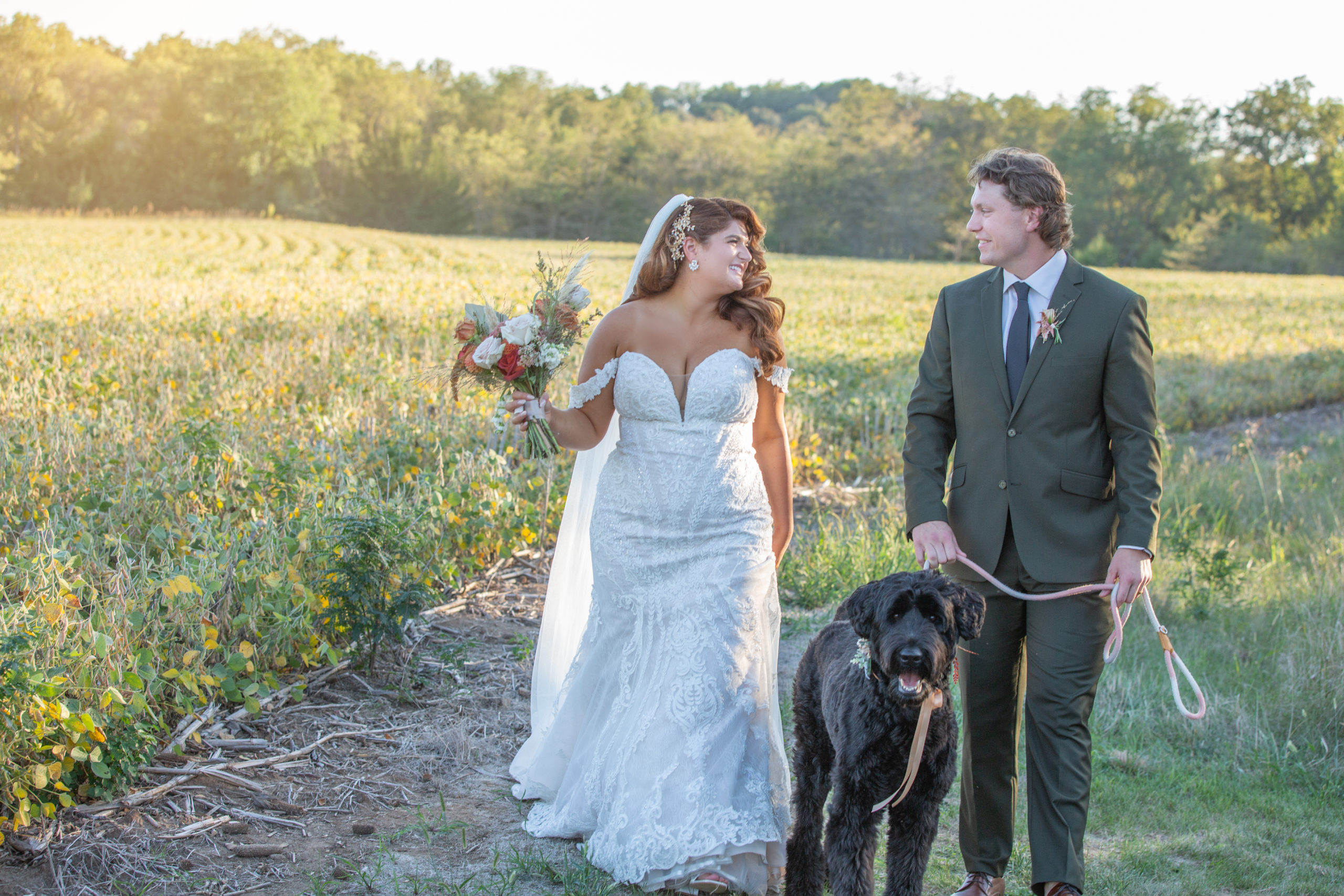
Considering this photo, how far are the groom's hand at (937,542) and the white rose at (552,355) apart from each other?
63.0 inches

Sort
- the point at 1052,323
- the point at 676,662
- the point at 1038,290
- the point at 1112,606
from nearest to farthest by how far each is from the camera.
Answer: the point at 1112,606 → the point at 1052,323 → the point at 1038,290 → the point at 676,662

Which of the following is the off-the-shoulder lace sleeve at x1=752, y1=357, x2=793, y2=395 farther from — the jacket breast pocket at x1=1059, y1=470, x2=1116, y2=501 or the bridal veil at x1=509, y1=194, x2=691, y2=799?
the jacket breast pocket at x1=1059, y1=470, x2=1116, y2=501

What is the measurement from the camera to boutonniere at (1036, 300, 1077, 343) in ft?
11.2

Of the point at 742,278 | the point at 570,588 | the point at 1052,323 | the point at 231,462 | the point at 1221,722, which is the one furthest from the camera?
the point at 231,462

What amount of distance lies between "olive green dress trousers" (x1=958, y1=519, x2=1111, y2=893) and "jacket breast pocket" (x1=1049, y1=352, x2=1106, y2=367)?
1.89ft

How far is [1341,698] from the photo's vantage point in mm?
5430

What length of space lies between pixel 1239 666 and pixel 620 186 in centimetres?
7951

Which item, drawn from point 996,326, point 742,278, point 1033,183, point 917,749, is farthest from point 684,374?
point 917,749

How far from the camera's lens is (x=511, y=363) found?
4160mm

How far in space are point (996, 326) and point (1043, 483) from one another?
1.90 feet

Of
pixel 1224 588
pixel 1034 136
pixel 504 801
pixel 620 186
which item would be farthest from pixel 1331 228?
pixel 504 801

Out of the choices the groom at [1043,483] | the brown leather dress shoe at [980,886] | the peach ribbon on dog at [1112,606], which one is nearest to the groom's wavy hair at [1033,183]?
the groom at [1043,483]

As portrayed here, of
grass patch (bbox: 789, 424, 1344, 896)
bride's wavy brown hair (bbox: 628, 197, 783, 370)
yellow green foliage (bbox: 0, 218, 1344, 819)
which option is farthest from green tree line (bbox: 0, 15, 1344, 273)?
bride's wavy brown hair (bbox: 628, 197, 783, 370)

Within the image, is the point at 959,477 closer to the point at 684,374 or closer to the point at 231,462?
the point at 684,374
